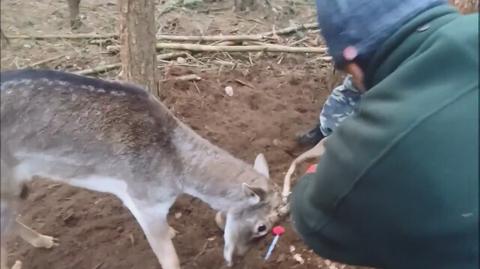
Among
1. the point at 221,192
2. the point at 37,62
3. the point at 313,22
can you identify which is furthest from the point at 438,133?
the point at 313,22

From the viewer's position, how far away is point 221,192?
418cm

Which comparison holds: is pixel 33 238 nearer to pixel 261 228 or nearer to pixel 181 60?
pixel 261 228

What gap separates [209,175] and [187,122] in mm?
1400

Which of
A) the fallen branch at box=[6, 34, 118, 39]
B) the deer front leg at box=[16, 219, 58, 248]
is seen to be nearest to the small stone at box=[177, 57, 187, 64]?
the fallen branch at box=[6, 34, 118, 39]

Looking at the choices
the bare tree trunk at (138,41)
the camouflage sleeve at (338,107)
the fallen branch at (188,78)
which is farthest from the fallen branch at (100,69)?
the camouflage sleeve at (338,107)

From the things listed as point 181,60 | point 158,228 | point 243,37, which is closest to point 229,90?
point 181,60

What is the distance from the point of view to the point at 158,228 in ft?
13.6

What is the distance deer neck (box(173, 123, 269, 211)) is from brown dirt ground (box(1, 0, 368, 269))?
0.45 meters

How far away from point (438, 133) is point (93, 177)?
2228mm

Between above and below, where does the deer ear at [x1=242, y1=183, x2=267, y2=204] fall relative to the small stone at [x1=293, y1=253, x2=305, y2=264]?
above

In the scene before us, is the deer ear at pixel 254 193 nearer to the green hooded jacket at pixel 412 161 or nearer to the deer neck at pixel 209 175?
the deer neck at pixel 209 175

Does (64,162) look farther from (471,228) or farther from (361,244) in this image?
(471,228)

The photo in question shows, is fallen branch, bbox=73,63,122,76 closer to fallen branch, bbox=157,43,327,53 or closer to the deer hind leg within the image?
fallen branch, bbox=157,43,327,53

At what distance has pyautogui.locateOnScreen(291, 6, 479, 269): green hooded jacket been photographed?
2.27 metres
